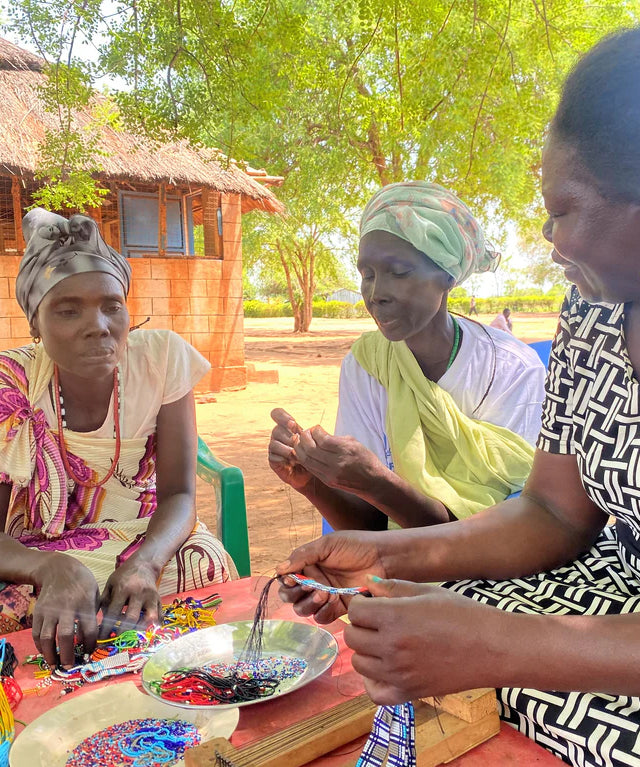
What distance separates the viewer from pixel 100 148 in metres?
9.63

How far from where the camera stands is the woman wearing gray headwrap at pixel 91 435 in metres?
2.32

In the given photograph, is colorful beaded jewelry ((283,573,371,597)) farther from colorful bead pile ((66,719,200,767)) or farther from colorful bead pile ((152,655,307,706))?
colorful bead pile ((66,719,200,767))

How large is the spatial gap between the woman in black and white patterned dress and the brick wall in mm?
9638

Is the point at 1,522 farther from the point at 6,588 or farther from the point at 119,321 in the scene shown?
the point at 119,321

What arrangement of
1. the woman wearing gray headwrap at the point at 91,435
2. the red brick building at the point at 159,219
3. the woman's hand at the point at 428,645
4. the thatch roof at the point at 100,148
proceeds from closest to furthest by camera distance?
the woman's hand at the point at 428,645, the woman wearing gray headwrap at the point at 91,435, the thatch roof at the point at 100,148, the red brick building at the point at 159,219

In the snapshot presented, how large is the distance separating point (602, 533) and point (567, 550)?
0.63ft

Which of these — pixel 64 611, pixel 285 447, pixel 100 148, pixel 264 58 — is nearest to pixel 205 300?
pixel 100 148

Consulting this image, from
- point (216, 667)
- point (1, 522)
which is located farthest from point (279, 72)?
point (216, 667)

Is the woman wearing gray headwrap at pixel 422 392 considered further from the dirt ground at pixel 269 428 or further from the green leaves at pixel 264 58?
the green leaves at pixel 264 58

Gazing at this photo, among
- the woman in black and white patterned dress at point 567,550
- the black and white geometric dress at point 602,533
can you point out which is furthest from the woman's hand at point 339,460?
the black and white geometric dress at point 602,533

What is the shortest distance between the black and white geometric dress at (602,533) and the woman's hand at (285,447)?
32.2 inches

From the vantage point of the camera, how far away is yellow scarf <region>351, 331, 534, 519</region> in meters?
2.42

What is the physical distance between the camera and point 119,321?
2.48 metres

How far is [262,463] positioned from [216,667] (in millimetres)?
5974
